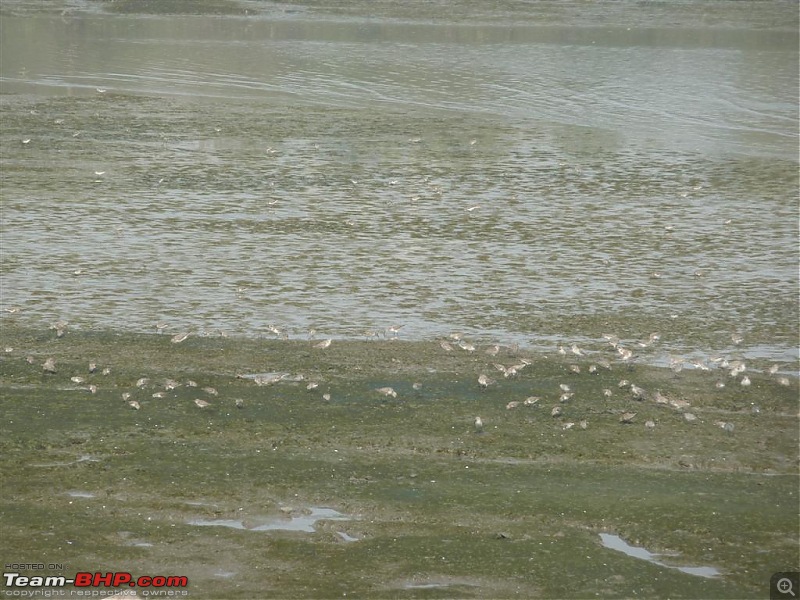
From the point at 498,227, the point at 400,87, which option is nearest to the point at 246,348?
the point at 498,227

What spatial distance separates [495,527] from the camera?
8406 millimetres

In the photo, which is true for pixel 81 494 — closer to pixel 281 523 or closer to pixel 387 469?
pixel 281 523

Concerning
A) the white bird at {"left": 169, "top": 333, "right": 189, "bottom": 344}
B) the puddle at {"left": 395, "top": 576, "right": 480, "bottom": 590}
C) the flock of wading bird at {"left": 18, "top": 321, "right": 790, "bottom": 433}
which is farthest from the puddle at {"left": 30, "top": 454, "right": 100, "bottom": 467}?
the puddle at {"left": 395, "top": 576, "right": 480, "bottom": 590}

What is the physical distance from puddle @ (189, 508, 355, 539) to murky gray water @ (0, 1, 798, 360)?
3976 mm

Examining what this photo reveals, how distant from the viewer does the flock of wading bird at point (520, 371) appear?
34.3ft

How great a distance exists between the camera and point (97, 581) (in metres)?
7.58

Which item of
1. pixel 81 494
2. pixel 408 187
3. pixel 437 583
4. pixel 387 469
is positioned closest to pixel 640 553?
pixel 437 583

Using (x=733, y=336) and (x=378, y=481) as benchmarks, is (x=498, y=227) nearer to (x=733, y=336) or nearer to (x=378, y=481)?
(x=733, y=336)

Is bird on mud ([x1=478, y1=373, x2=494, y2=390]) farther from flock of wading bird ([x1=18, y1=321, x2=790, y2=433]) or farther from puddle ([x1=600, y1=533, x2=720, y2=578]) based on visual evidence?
puddle ([x1=600, y1=533, x2=720, y2=578])

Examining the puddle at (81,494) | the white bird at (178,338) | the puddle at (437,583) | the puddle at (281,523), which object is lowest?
the puddle at (281,523)

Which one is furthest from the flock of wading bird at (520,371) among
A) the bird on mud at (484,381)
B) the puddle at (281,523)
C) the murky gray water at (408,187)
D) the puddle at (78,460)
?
the puddle at (281,523)

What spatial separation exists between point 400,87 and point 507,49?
7.16 m

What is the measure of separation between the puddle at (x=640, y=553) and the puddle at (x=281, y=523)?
5.54 feet

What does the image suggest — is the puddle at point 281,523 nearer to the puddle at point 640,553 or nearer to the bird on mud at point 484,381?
the puddle at point 640,553
